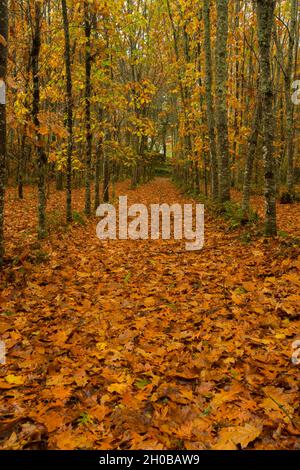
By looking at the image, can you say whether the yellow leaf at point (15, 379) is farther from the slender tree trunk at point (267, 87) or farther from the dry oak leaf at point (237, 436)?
the slender tree trunk at point (267, 87)

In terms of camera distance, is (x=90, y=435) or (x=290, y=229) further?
(x=290, y=229)

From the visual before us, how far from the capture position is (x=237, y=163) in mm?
21359

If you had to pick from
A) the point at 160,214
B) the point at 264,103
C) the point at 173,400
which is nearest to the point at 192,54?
the point at 160,214

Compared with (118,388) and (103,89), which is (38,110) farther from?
(118,388)

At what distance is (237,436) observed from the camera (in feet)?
8.71

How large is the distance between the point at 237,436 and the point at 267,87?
256 inches

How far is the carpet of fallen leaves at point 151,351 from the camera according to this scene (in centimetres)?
277

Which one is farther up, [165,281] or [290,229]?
[290,229]

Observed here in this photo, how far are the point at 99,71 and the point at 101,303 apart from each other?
810cm

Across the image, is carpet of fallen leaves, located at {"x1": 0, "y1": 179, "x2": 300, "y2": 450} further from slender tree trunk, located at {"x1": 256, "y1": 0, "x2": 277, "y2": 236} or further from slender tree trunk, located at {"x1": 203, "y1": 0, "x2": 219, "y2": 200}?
slender tree trunk, located at {"x1": 203, "y1": 0, "x2": 219, "y2": 200}

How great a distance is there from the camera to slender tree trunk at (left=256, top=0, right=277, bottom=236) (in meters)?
6.97

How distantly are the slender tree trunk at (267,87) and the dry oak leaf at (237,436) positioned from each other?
5.44 meters

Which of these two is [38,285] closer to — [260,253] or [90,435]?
[90,435]
